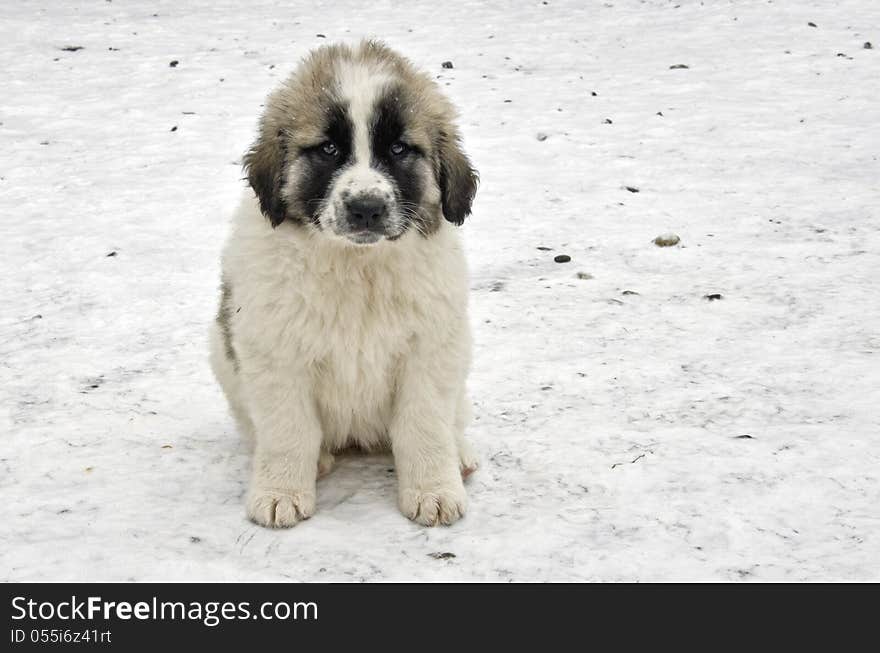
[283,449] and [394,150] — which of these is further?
[283,449]

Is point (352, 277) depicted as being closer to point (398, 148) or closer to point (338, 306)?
point (338, 306)

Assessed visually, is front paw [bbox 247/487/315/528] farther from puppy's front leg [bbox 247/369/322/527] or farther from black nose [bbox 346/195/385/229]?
black nose [bbox 346/195/385/229]

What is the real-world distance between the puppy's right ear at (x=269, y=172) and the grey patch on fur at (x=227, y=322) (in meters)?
0.34

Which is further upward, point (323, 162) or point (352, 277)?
point (323, 162)

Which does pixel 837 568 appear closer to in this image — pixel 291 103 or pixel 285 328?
pixel 285 328

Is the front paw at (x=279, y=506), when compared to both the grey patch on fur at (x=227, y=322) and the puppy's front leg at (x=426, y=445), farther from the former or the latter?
the grey patch on fur at (x=227, y=322)

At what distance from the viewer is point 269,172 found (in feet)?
9.41

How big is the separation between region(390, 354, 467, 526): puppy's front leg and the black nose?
1.53 ft

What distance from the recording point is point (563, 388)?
3.84 m

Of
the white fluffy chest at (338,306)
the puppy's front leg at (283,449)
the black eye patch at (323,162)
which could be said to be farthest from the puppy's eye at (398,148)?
the puppy's front leg at (283,449)

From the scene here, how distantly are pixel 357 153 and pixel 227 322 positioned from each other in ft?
2.48

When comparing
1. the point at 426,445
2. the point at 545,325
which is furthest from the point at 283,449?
the point at 545,325

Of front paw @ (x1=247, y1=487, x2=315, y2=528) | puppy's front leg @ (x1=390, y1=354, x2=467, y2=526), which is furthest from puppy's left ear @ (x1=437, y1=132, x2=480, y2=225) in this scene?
front paw @ (x1=247, y1=487, x2=315, y2=528)

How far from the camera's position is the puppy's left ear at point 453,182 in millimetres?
2990
